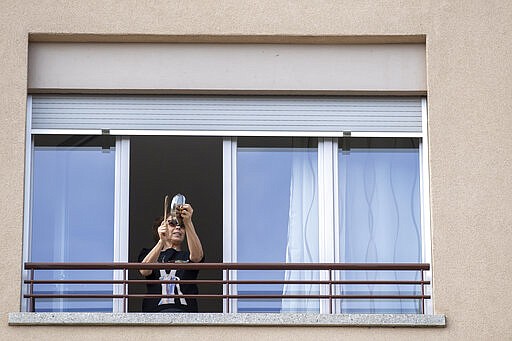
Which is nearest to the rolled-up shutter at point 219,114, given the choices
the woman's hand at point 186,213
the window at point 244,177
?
the window at point 244,177

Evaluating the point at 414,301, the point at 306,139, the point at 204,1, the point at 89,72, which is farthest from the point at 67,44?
the point at 414,301

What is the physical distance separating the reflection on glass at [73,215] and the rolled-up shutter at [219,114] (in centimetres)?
29

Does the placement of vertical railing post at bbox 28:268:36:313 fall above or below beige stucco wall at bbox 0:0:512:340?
below

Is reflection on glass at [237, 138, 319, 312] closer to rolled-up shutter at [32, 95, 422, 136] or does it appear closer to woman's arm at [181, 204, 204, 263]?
rolled-up shutter at [32, 95, 422, 136]

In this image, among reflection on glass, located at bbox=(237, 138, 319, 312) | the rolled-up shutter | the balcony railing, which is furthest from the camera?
the rolled-up shutter

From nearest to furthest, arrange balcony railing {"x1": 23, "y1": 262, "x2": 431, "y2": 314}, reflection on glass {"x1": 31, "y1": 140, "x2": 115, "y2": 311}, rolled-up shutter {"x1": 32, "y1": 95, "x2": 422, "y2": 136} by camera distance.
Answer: balcony railing {"x1": 23, "y1": 262, "x2": 431, "y2": 314}, reflection on glass {"x1": 31, "y1": 140, "x2": 115, "y2": 311}, rolled-up shutter {"x1": 32, "y1": 95, "x2": 422, "y2": 136}

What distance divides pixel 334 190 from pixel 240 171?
0.83 m

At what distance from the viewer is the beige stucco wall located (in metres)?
13.6

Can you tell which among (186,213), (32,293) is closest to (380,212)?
(186,213)

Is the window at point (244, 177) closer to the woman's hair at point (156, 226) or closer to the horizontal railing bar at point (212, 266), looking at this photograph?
the woman's hair at point (156, 226)

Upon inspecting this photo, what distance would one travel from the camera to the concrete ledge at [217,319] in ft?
43.7

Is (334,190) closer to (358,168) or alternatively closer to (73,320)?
(358,168)

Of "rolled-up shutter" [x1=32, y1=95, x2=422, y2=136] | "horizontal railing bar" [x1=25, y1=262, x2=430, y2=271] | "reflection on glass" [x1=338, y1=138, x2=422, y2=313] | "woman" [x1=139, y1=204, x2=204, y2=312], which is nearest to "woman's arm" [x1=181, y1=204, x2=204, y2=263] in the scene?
"woman" [x1=139, y1=204, x2=204, y2=312]

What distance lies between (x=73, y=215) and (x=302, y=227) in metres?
1.98
